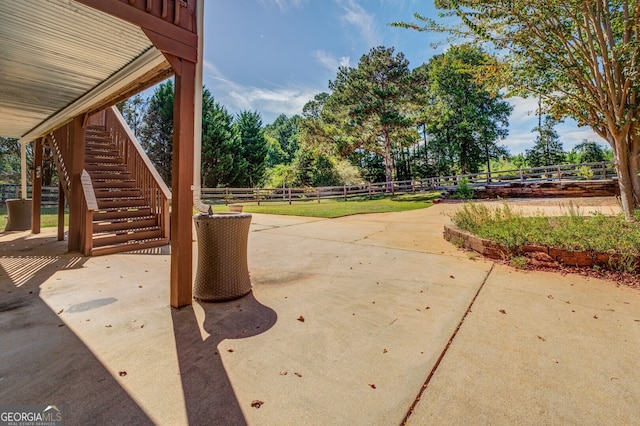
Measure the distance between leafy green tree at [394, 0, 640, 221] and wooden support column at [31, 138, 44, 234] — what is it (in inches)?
362

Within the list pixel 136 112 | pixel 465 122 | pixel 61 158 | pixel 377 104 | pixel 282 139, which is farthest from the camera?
pixel 282 139

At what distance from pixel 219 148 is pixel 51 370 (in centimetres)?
2089

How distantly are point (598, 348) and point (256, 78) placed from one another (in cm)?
4234

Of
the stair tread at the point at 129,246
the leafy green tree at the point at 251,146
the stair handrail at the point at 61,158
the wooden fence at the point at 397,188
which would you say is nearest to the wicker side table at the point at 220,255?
the stair tread at the point at 129,246

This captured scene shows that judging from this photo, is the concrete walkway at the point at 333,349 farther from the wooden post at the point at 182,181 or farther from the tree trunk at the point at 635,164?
the tree trunk at the point at 635,164

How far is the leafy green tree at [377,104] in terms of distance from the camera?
59.1ft

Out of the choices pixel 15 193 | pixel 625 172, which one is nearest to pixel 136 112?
pixel 15 193


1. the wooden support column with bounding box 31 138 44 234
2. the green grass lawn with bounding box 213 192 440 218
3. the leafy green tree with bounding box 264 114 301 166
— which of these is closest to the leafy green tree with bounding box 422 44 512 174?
the leafy green tree with bounding box 264 114 301 166

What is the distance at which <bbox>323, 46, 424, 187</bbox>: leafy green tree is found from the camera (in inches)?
709

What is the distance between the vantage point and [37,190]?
673 cm

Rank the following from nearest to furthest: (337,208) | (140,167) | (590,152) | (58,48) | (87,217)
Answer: (58,48)
(87,217)
(140,167)
(337,208)
(590,152)

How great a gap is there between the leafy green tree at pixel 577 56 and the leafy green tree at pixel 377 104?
12579mm

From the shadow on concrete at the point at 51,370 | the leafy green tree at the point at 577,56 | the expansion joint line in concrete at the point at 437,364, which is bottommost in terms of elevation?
the shadow on concrete at the point at 51,370

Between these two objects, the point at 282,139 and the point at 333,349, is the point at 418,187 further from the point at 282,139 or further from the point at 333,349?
the point at 282,139
